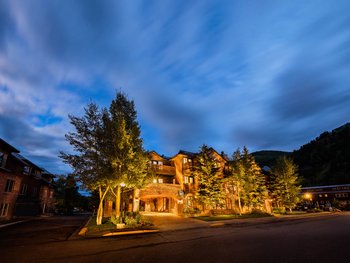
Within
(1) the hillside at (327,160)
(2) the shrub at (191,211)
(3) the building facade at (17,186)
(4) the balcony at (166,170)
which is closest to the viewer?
(3) the building facade at (17,186)

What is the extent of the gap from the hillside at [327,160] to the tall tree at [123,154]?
10404 centimetres

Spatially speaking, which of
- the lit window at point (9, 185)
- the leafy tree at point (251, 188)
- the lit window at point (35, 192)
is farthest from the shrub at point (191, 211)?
the lit window at point (35, 192)

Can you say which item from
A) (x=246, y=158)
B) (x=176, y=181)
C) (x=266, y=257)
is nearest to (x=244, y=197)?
(x=246, y=158)

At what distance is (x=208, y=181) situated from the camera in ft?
105

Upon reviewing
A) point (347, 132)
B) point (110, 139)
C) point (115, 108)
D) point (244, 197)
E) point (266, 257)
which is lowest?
point (266, 257)

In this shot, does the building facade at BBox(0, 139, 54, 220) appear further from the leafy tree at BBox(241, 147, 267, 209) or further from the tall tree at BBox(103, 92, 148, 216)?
the leafy tree at BBox(241, 147, 267, 209)

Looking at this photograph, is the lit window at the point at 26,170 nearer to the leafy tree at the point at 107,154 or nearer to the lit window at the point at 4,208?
the lit window at the point at 4,208

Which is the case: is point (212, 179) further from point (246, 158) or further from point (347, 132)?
point (347, 132)

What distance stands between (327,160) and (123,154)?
12725 cm

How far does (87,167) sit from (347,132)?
13540 centimetres

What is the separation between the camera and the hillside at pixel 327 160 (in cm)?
9519

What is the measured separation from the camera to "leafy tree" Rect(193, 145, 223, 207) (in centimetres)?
3119

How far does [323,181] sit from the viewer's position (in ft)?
324

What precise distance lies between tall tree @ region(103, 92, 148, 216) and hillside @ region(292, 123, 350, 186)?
341 ft
